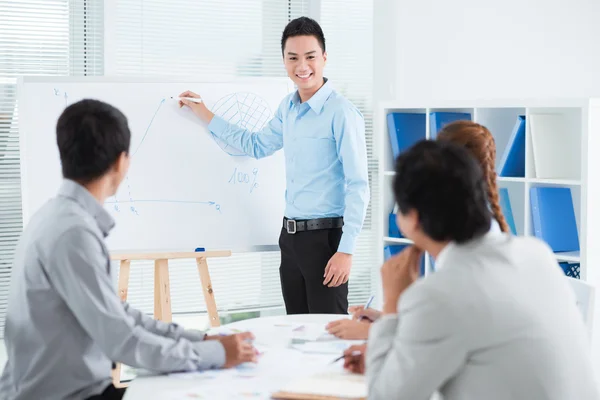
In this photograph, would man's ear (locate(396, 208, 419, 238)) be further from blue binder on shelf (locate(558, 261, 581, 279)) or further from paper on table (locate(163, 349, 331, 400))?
blue binder on shelf (locate(558, 261, 581, 279))

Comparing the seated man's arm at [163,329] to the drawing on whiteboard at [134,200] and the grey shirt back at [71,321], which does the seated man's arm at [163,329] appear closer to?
the grey shirt back at [71,321]

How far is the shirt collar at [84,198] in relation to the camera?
1.72 m

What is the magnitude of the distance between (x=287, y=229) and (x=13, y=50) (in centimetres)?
185

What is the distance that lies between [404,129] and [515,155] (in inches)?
23.4

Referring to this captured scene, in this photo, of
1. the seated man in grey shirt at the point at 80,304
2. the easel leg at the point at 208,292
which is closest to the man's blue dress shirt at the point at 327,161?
the easel leg at the point at 208,292

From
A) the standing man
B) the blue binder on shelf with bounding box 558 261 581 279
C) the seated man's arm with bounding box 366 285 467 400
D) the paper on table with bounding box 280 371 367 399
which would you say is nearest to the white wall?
the standing man

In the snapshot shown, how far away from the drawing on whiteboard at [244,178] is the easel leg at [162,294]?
47 cm

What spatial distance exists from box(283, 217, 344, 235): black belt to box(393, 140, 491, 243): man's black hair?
1803 millimetres

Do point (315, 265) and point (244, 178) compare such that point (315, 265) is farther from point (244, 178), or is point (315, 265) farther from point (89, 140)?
point (89, 140)

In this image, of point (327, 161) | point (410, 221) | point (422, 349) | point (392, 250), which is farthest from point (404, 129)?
point (422, 349)

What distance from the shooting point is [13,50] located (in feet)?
12.5

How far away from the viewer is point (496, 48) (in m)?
4.52

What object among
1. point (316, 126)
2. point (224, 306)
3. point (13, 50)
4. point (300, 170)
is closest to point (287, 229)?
point (300, 170)

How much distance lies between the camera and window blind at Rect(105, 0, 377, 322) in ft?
13.2
